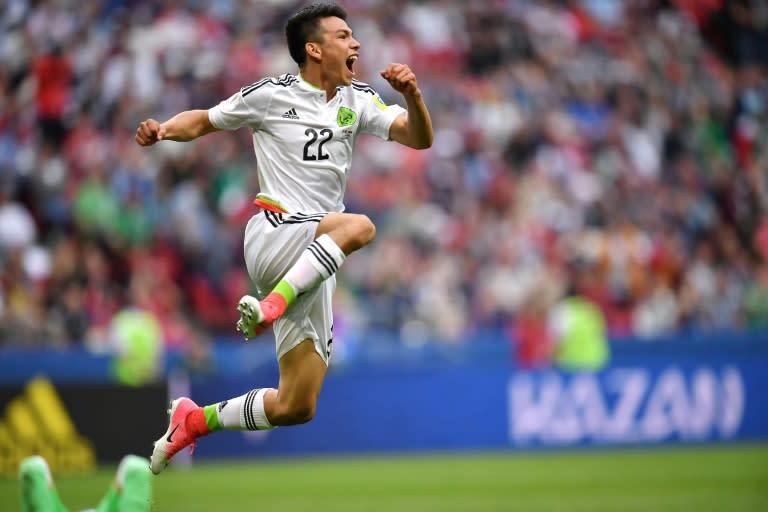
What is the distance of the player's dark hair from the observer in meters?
7.37

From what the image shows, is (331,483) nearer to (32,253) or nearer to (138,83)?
→ (32,253)

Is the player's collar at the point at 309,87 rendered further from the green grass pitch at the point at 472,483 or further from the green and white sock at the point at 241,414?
the green grass pitch at the point at 472,483

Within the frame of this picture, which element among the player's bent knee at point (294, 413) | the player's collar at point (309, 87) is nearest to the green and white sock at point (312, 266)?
the player's bent knee at point (294, 413)

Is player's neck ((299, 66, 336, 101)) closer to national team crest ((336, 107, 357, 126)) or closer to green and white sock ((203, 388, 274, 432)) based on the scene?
national team crest ((336, 107, 357, 126))

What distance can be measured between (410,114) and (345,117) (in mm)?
409

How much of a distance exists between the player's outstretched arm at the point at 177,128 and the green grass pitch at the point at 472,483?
4.19 metres

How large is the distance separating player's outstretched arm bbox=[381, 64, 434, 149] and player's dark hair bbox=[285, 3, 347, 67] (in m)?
0.54

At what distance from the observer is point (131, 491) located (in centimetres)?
625

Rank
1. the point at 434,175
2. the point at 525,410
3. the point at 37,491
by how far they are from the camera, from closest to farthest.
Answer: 1. the point at 37,491
2. the point at 525,410
3. the point at 434,175

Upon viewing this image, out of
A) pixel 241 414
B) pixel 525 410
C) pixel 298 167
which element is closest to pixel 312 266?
pixel 298 167

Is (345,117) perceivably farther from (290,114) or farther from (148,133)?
(148,133)

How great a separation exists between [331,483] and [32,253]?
5.81 m

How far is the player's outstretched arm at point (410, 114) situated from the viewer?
693 centimetres

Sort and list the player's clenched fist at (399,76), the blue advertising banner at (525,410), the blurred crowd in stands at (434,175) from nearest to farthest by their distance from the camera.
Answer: the player's clenched fist at (399,76) → the blue advertising banner at (525,410) → the blurred crowd in stands at (434,175)
